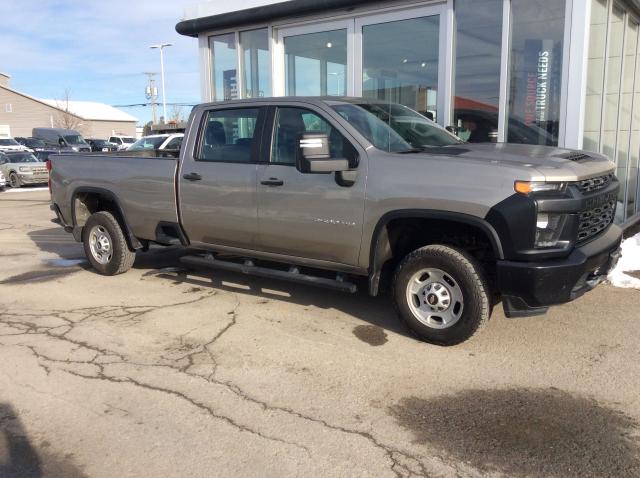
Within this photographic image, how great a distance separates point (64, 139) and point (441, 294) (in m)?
34.7

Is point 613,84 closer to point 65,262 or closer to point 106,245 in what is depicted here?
point 106,245

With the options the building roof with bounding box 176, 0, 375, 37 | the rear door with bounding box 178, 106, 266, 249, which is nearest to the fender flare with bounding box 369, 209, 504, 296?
the rear door with bounding box 178, 106, 266, 249

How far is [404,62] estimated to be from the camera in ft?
29.3

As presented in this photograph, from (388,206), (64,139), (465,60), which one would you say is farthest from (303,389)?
(64,139)

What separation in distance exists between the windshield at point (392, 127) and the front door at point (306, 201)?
226mm

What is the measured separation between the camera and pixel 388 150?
4.71 m

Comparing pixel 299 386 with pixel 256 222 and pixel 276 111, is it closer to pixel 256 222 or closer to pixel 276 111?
pixel 256 222

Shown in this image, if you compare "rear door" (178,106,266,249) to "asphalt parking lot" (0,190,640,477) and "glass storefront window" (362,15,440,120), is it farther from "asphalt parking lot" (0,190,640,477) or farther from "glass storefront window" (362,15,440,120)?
"glass storefront window" (362,15,440,120)

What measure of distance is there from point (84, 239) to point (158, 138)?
11.5m

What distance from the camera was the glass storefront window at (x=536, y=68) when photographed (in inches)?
292

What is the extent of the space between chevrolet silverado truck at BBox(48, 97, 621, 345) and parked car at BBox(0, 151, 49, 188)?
1813 centimetres

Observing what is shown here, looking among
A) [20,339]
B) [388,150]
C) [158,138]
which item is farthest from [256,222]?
[158,138]

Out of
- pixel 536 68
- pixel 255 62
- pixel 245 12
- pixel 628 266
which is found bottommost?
pixel 628 266

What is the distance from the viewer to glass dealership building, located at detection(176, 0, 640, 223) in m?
7.48
